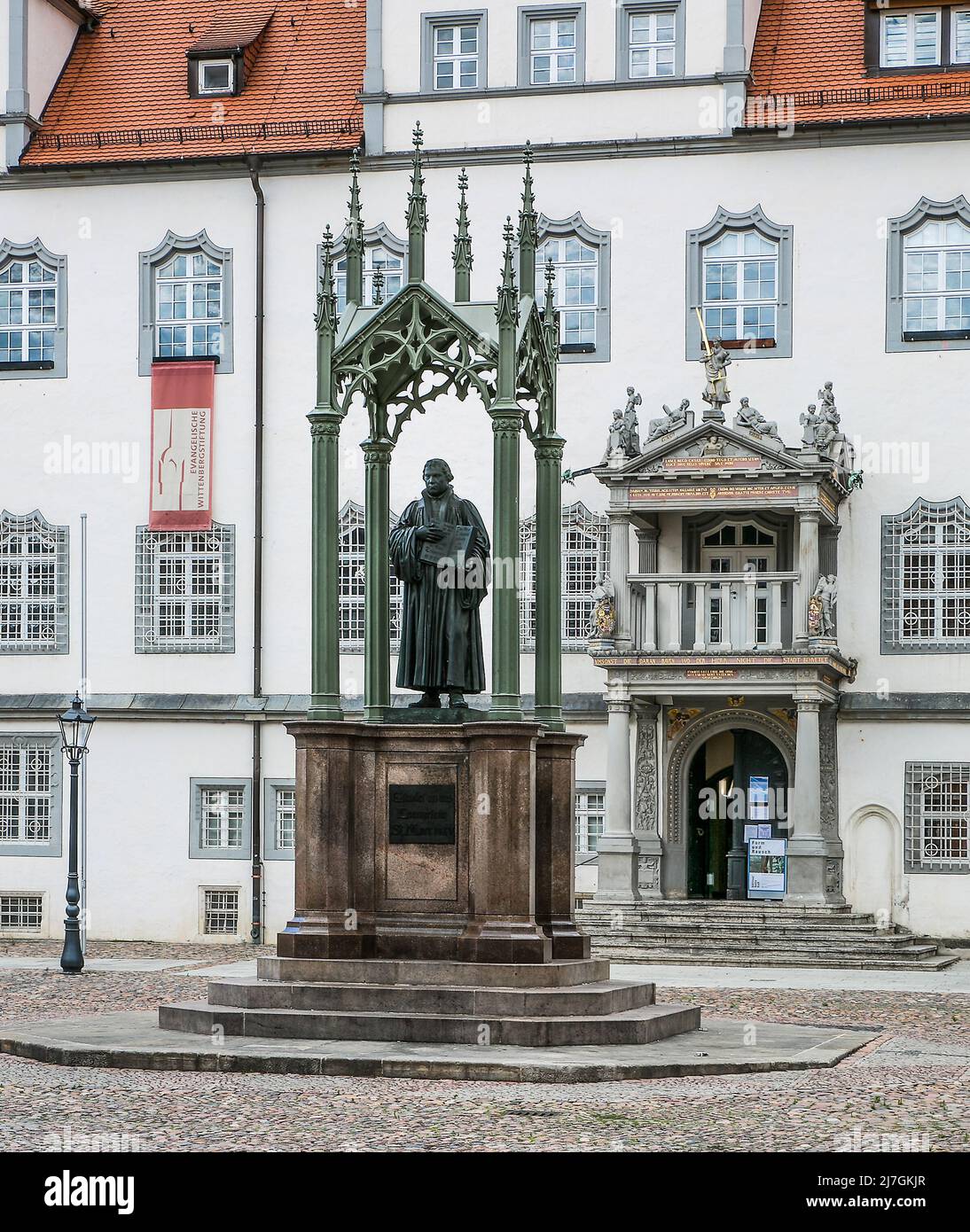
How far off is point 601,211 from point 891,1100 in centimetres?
1936

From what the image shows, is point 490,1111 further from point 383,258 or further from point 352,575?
point 383,258

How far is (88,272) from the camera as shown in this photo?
105ft

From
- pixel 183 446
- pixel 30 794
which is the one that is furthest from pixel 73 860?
pixel 183 446

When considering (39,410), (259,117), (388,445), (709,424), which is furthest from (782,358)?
(388,445)

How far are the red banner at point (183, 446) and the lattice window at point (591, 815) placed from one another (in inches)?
268

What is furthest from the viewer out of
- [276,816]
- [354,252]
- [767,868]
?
[276,816]

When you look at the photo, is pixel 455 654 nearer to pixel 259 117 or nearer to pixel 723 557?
pixel 723 557

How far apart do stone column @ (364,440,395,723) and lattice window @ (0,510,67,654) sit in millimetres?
15330

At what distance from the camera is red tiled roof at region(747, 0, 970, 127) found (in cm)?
2942

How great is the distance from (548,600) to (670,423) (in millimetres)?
12203

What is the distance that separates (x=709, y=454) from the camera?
28422 mm

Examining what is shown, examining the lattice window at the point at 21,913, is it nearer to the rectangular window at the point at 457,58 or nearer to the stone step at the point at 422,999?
the rectangular window at the point at 457,58

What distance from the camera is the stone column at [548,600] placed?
1667 centimetres

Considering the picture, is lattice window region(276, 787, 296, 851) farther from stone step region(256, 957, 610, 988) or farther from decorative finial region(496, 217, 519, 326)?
decorative finial region(496, 217, 519, 326)
